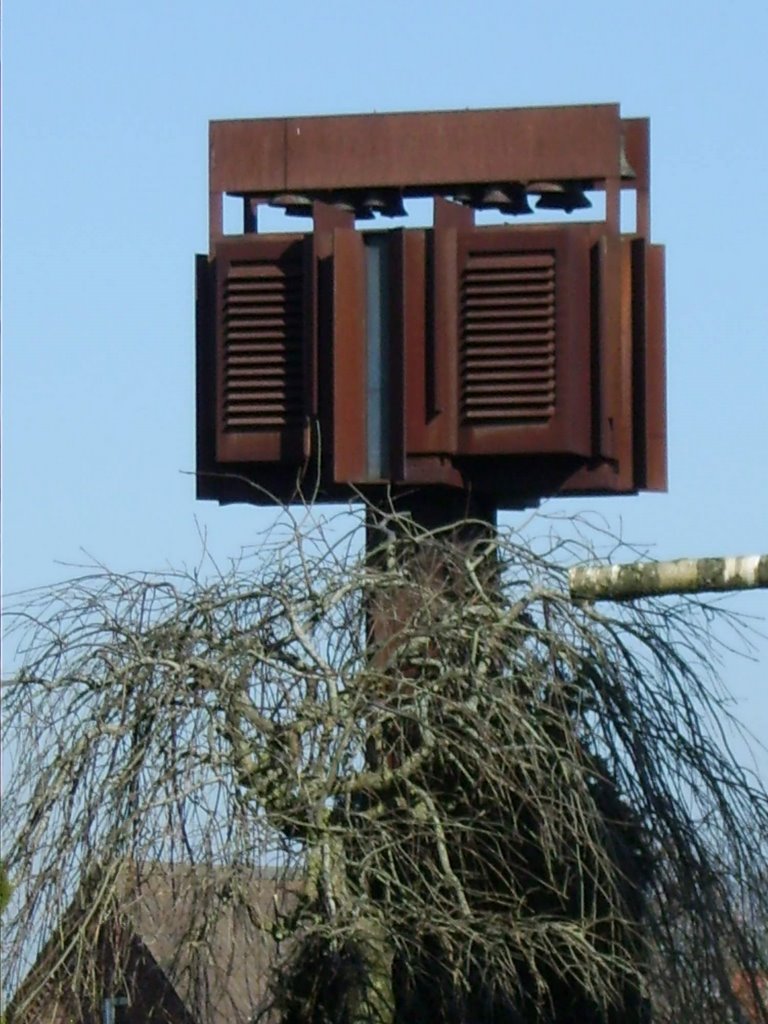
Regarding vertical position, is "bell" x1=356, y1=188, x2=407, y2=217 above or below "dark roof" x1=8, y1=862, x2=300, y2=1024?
above

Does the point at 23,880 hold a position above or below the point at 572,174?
below

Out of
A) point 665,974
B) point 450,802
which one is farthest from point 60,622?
point 665,974

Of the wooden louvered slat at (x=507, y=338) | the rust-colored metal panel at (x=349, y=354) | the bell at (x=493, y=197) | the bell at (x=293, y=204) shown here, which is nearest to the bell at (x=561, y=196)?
the bell at (x=493, y=197)

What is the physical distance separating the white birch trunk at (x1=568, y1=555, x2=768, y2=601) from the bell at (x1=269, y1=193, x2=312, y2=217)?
5.52m

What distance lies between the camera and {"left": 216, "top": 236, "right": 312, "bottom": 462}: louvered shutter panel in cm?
1451

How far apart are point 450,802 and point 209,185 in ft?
20.6

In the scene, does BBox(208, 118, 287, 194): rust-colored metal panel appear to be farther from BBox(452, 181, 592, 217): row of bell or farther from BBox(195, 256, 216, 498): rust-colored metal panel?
BBox(452, 181, 592, 217): row of bell

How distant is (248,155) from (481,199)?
1529mm

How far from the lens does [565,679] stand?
1005cm

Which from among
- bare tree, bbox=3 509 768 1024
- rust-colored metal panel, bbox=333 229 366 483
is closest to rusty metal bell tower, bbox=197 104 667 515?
rust-colored metal panel, bbox=333 229 366 483

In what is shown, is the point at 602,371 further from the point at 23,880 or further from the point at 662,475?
the point at 23,880

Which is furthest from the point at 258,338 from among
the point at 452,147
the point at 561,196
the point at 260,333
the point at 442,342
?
the point at 561,196

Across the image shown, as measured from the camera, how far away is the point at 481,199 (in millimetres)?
14836

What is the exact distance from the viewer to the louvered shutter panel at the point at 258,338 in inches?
571
